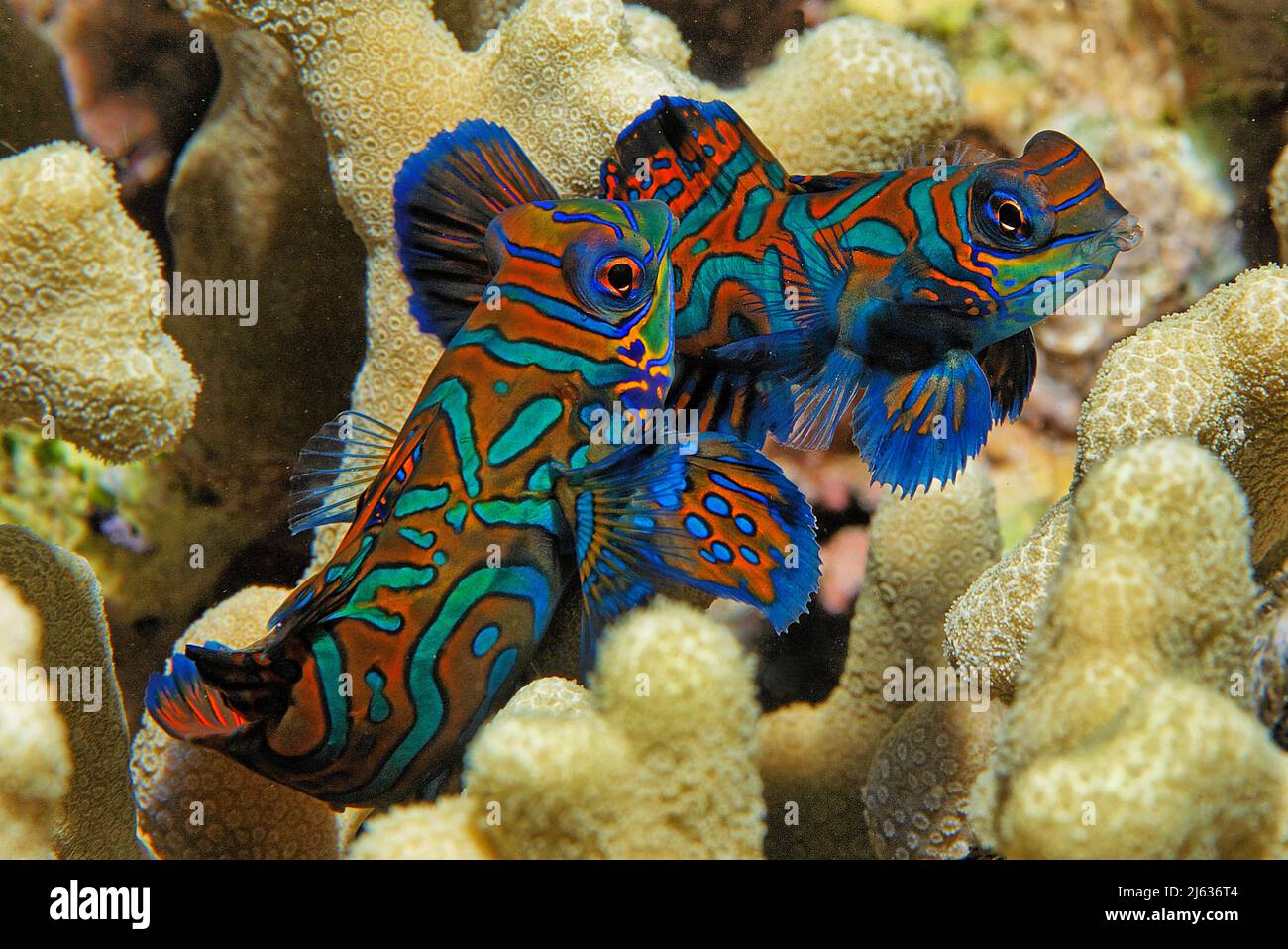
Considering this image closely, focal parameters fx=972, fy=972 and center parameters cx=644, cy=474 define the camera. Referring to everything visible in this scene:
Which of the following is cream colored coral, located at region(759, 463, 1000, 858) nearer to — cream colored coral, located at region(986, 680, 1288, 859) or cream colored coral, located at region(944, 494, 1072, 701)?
cream colored coral, located at region(944, 494, 1072, 701)

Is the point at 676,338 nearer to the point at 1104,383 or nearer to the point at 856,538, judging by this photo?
the point at 1104,383

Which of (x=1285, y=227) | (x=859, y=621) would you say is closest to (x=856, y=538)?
(x=859, y=621)

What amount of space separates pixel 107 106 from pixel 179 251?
0.65 m

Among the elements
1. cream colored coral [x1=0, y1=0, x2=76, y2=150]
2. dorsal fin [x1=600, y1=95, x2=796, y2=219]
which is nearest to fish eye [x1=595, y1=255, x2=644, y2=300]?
dorsal fin [x1=600, y1=95, x2=796, y2=219]

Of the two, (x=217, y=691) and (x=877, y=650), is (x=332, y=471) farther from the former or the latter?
(x=877, y=650)

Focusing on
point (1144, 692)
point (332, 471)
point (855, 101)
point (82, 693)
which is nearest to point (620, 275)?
point (332, 471)

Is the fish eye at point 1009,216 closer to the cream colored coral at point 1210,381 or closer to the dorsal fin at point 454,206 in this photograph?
the cream colored coral at point 1210,381

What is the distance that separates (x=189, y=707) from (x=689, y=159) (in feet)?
5.87

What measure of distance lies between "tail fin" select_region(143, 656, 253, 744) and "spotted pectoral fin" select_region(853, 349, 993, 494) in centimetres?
159

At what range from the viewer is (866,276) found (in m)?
2.42

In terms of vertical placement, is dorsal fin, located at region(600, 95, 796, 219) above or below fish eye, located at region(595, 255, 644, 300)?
above

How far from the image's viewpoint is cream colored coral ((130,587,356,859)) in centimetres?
225

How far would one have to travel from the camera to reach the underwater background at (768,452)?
1.29m
